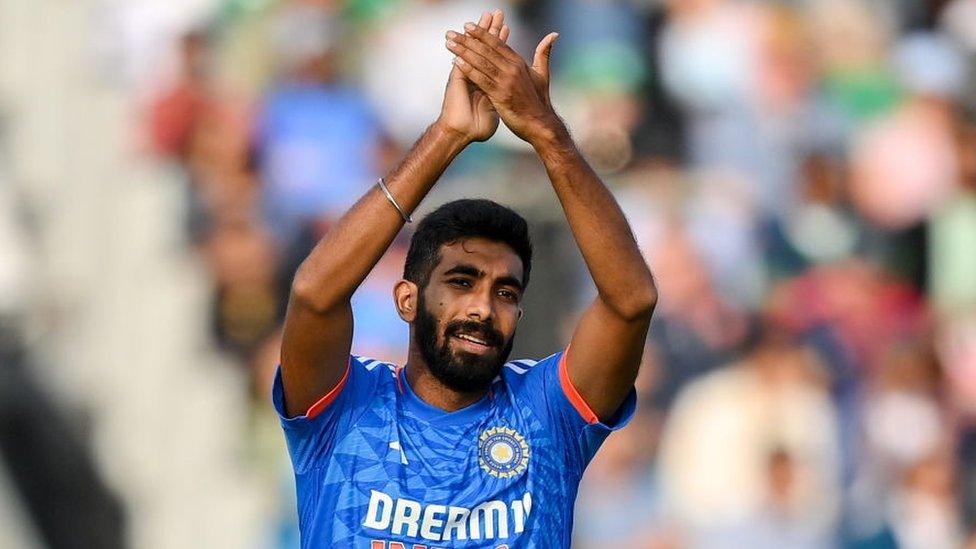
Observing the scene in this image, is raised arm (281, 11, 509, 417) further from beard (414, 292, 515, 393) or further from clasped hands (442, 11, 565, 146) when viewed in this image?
beard (414, 292, 515, 393)

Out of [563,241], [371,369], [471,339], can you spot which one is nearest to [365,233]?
[471,339]

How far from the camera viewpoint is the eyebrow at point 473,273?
505 centimetres

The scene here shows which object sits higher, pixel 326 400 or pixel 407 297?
pixel 407 297

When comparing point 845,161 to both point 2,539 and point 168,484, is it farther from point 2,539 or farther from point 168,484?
point 2,539

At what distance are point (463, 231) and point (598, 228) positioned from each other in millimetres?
462

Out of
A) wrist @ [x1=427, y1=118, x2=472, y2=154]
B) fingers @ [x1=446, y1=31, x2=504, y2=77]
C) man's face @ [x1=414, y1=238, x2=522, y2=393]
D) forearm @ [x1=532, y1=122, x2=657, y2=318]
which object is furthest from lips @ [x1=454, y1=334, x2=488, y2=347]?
fingers @ [x1=446, y1=31, x2=504, y2=77]

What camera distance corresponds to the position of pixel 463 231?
5.14 m

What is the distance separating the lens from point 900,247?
998 centimetres

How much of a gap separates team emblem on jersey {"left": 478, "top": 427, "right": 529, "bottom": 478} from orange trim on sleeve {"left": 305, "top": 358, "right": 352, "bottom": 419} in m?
0.44

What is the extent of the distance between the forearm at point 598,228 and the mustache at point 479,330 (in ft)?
1.09

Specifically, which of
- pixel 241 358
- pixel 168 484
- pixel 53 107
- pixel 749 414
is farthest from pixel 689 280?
pixel 53 107

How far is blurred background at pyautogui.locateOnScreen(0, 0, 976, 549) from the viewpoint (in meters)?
9.40

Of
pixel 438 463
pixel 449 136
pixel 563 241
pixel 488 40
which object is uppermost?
pixel 563 241

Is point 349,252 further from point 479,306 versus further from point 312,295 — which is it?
point 479,306
